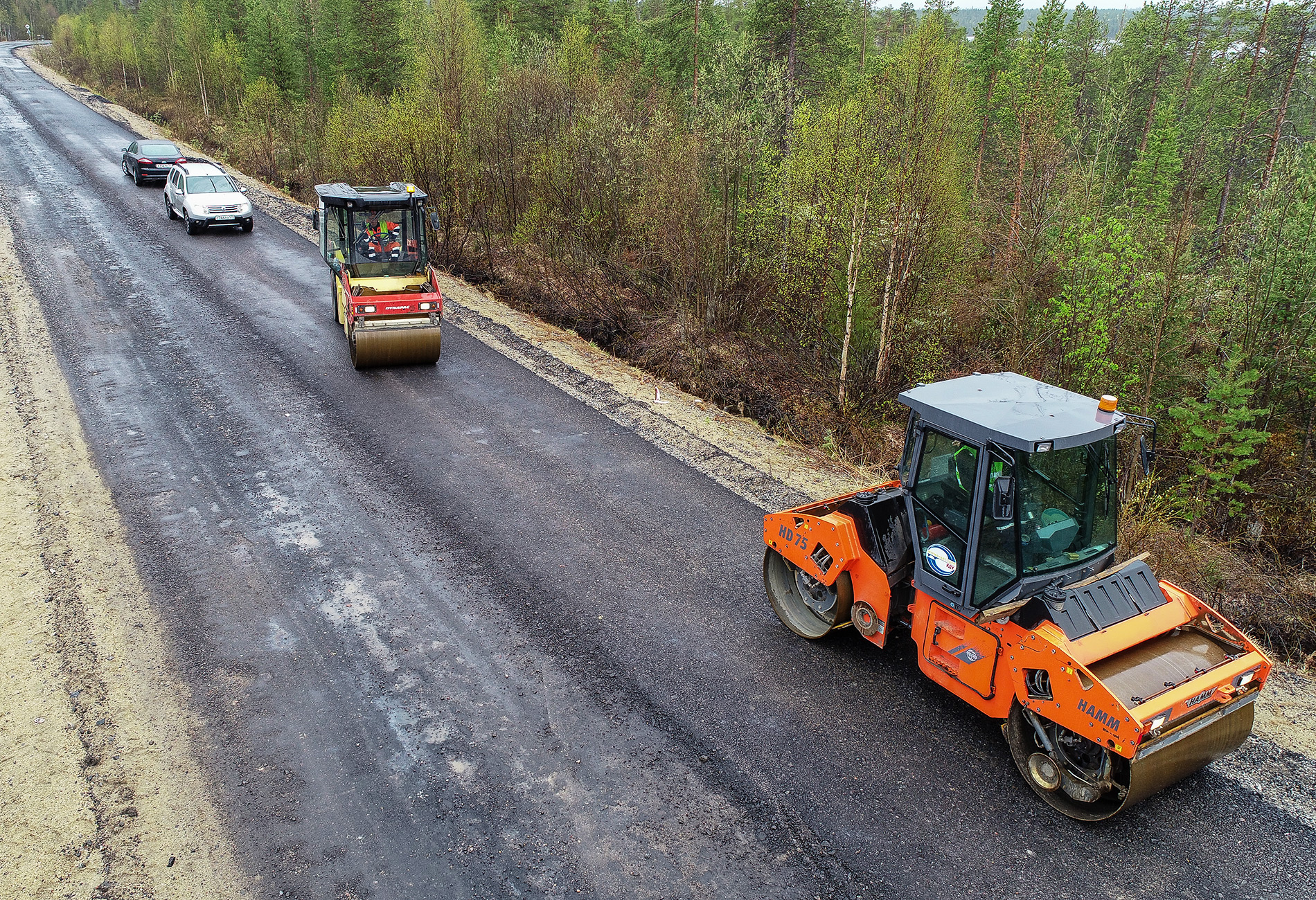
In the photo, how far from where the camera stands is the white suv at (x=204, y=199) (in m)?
21.4

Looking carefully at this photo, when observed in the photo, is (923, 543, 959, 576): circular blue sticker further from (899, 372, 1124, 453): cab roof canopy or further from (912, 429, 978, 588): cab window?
(899, 372, 1124, 453): cab roof canopy

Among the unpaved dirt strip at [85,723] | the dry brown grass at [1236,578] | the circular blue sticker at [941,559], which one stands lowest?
the unpaved dirt strip at [85,723]

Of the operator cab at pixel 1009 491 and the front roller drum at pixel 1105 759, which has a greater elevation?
the operator cab at pixel 1009 491

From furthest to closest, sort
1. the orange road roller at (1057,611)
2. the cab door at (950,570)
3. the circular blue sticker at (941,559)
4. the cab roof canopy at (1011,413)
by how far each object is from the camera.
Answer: the circular blue sticker at (941,559) < the cab door at (950,570) < the cab roof canopy at (1011,413) < the orange road roller at (1057,611)

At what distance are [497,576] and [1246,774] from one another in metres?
6.63

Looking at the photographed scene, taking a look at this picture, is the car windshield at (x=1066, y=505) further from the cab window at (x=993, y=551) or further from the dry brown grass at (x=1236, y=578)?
the dry brown grass at (x=1236, y=578)

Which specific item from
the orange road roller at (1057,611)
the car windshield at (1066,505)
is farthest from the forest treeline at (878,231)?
the car windshield at (1066,505)

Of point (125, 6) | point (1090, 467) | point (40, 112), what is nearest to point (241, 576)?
point (1090, 467)

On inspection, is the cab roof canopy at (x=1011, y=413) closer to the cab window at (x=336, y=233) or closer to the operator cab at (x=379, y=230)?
the operator cab at (x=379, y=230)

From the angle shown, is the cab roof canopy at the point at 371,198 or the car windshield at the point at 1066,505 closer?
the car windshield at the point at 1066,505

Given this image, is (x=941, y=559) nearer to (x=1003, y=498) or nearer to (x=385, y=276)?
(x=1003, y=498)

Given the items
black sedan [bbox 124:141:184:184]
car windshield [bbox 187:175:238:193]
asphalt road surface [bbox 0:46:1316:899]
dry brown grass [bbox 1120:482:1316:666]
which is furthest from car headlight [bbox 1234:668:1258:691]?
black sedan [bbox 124:141:184:184]

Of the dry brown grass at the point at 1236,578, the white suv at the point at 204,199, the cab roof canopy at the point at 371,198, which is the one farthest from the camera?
the white suv at the point at 204,199

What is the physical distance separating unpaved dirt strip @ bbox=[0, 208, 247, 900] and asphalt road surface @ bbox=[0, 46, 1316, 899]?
9.7 inches
